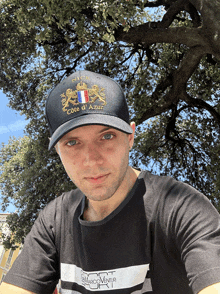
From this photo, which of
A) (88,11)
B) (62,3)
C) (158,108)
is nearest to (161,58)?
(158,108)

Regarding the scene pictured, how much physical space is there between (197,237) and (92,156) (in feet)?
2.20

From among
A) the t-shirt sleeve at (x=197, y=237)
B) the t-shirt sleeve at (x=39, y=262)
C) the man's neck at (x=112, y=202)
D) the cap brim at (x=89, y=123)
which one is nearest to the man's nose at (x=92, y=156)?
the cap brim at (x=89, y=123)

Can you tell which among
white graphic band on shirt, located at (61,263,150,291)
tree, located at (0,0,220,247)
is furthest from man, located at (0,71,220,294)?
tree, located at (0,0,220,247)

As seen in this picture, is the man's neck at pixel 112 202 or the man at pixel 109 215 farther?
the man's neck at pixel 112 202

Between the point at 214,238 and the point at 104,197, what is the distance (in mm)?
612

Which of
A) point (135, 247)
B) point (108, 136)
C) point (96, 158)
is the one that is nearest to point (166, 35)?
point (108, 136)

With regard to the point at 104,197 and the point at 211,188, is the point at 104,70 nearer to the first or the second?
the point at 211,188

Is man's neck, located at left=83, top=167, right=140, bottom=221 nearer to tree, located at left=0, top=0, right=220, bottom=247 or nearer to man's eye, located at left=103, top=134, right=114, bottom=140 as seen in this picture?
man's eye, located at left=103, top=134, right=114, bottom=140

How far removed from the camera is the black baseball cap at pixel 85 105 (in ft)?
5.24

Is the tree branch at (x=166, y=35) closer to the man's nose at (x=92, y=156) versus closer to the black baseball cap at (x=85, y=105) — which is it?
the black baseball cap at (x=85, y=105)

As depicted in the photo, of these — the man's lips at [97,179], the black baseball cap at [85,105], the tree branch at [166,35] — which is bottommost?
the man's lips at [97,179]

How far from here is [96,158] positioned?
1.56 meters

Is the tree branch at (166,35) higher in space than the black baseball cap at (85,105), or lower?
higher

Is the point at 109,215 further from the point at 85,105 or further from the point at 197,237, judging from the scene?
the point at 85,105
